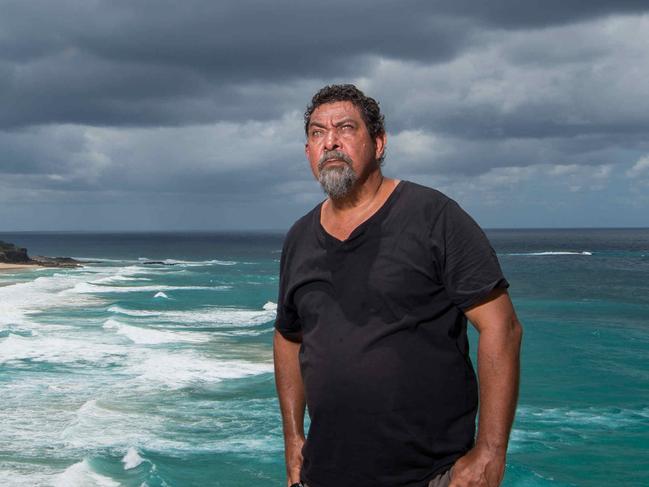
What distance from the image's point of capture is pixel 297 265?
321cm

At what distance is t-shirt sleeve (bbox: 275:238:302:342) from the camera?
3291mm

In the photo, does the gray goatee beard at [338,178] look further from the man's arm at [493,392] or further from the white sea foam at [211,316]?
the white sea foam at [211,316]

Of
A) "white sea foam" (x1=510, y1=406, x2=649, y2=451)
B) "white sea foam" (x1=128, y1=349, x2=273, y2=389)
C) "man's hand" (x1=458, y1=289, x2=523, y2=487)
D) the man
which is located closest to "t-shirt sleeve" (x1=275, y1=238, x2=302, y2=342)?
the man

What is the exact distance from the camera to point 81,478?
12.7m

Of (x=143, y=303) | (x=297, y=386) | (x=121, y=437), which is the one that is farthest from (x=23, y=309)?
(x=297, y=386)

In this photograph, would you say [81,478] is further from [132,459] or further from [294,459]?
[294,459]

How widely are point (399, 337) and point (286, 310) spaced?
589 mm

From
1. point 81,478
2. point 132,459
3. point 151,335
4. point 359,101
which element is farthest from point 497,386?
point 151,335

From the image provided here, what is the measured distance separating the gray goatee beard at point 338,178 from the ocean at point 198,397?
420 inches

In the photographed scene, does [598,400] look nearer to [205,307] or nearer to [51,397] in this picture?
[51,397]

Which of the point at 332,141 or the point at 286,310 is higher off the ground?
the point at 332,141

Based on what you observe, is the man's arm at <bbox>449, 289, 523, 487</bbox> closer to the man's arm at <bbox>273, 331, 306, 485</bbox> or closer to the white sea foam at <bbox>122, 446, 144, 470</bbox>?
the man's arm at <bbox>273, 331, 306, 485</bbox>

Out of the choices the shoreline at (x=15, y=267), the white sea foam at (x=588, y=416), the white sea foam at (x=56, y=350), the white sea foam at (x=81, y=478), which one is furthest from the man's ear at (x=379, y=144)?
the shoreline at (x=15, y=267)

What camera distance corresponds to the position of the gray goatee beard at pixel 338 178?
3076 mm
